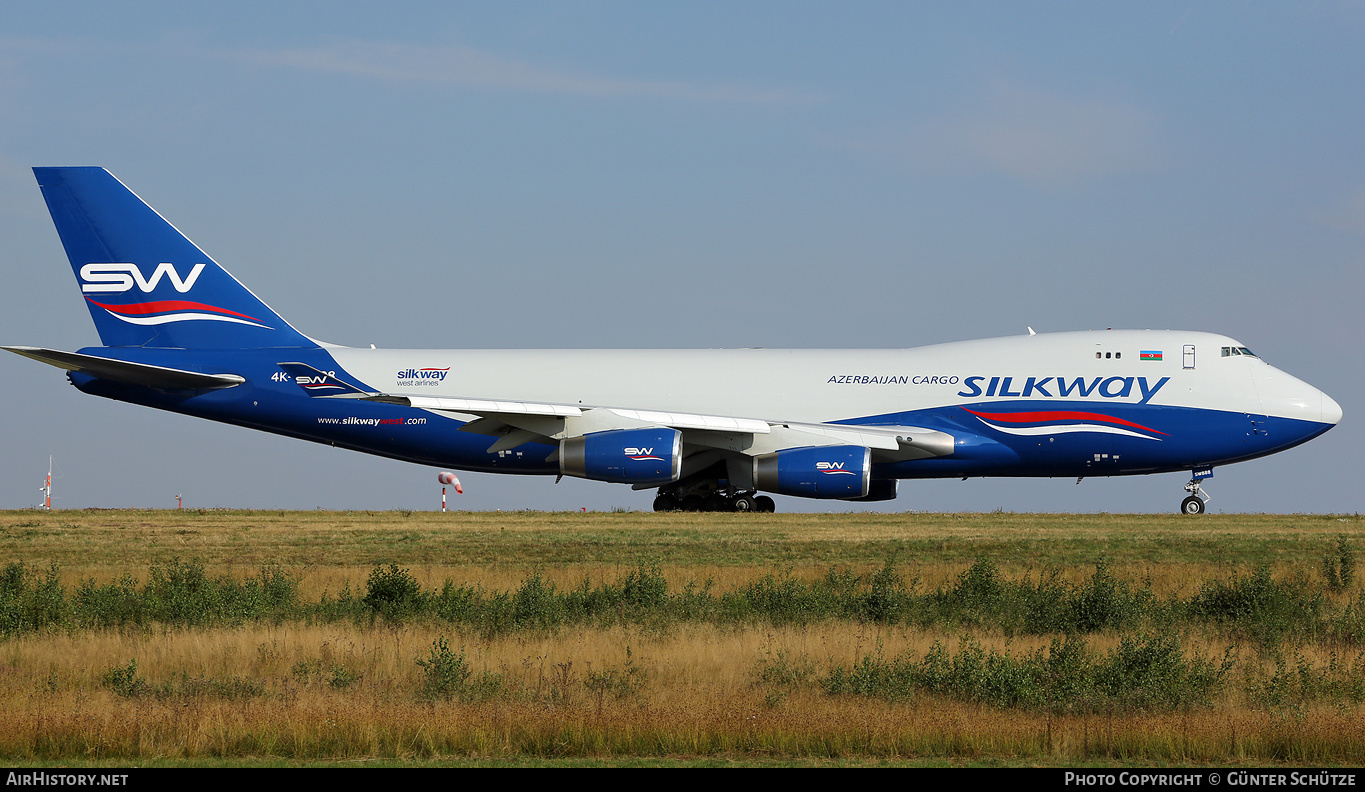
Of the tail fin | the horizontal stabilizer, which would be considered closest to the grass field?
the horizontal stabilizer

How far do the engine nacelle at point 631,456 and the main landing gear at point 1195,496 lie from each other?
481 inches

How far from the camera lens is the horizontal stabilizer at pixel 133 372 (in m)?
30.7

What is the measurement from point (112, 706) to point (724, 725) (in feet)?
17.1

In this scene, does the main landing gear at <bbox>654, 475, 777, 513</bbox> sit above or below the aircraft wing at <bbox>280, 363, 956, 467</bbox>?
below

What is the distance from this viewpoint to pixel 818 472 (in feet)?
94.9

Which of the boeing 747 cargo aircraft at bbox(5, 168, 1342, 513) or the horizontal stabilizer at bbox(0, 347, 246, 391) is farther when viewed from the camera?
the horizontal stabilizer at bbox(0, 347, 246, 391)

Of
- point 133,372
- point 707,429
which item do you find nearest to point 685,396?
point 707,429

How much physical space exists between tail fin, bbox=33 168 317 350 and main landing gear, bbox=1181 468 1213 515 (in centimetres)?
2362

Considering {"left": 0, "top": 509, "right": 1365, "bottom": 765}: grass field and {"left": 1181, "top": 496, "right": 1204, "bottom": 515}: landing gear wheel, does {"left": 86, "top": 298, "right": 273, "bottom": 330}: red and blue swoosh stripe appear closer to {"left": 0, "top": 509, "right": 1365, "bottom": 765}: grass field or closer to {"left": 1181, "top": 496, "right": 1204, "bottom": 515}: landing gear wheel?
{"left": 0, "top": 509, "right": 1365, "bottom": 765}: grass field

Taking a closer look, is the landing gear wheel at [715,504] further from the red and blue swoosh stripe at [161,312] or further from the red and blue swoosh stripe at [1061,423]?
the red and blue swoosh stripe at [161,312]

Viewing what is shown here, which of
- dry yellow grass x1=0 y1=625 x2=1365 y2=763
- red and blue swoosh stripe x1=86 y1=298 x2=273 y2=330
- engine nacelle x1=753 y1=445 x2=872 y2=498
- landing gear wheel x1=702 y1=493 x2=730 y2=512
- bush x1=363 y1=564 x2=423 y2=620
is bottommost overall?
dry yellow grass x1=0 y1=625 x2=1365 y2=763

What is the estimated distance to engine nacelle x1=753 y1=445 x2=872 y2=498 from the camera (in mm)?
28797

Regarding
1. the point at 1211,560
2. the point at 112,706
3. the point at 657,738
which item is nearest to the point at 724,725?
the point at 657,738

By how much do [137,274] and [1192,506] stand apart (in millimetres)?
27399
